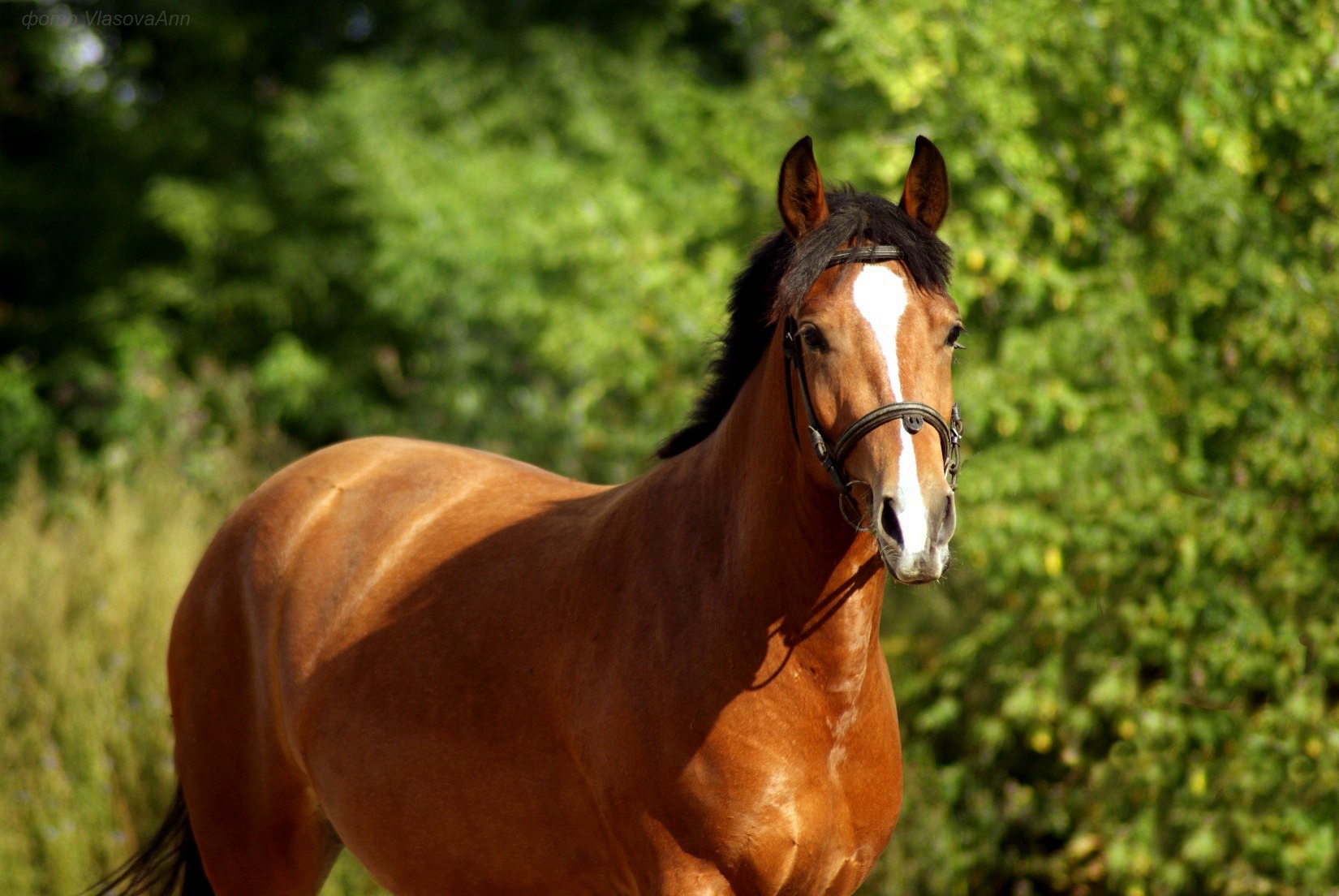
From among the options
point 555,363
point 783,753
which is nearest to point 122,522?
point 555,363

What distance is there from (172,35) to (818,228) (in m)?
13.2

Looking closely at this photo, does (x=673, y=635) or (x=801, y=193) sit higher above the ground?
(x=801, y=193)

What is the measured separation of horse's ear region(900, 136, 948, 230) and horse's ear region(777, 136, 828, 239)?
18 centimetres

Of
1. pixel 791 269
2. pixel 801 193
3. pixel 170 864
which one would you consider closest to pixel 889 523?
pixel 791 269

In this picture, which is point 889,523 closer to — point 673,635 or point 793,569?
point 793,569

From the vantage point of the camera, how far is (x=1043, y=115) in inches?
209

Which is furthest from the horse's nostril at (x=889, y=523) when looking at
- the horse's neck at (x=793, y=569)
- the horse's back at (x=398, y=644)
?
the horse's back at (x=398, y=644)

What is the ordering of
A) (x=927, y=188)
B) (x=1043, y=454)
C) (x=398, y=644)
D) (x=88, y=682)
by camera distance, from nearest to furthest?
(x=927, y=188) < (x=398, y=644) < (x=1043, y=454) < (x=88, y=682)

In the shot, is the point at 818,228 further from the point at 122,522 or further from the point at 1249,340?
the point at 122,522

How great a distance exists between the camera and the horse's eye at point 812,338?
7.17 feet

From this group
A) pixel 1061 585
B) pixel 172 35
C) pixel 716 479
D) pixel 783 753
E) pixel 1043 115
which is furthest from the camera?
pixel 172 35

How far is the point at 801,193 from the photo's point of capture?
239 centimetres

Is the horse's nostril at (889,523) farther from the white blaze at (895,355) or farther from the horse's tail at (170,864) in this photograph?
the horse's tail at (170,864)

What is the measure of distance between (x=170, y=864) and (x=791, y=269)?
2716 mm
